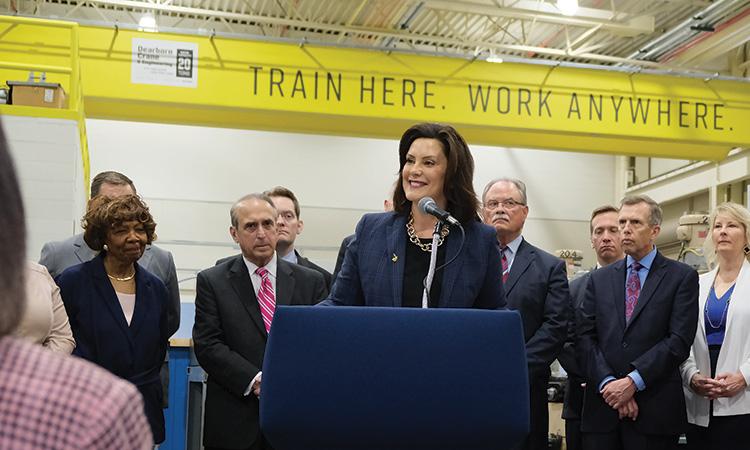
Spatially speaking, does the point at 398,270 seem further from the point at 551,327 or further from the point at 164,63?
the point at 164,63

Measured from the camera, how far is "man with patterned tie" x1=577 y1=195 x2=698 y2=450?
389cm

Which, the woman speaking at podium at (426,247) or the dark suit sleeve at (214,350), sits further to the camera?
the dark suit sleeve at (214,350)

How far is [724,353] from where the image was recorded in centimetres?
413

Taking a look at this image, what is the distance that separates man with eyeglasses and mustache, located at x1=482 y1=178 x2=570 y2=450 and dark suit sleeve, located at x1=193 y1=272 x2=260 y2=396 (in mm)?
1106

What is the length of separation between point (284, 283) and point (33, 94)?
2.96 metres

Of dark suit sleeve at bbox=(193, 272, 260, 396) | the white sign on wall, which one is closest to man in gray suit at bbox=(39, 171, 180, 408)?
dark suit sleeve at bbox=(193, 272, 260, 396)

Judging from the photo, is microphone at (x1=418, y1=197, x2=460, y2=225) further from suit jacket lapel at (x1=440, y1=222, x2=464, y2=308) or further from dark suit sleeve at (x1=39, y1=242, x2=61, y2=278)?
dark suit sleeve at (x1=39, y1=242, x2=61, y2=278)

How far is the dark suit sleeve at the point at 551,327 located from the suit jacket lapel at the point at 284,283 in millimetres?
984

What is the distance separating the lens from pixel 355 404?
6.73 feet

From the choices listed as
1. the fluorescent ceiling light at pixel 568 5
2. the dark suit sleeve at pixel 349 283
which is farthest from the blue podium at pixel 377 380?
the fluorescent ceiling light at pixel 568 5

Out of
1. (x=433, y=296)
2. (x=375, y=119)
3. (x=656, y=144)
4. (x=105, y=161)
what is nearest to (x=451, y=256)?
(x=433, y=296)

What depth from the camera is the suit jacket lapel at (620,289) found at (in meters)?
4.07

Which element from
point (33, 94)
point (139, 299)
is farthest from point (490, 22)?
point (139, 299)

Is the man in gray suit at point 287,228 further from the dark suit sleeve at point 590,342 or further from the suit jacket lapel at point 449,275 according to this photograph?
the suit jacket lapel at point 449,275
